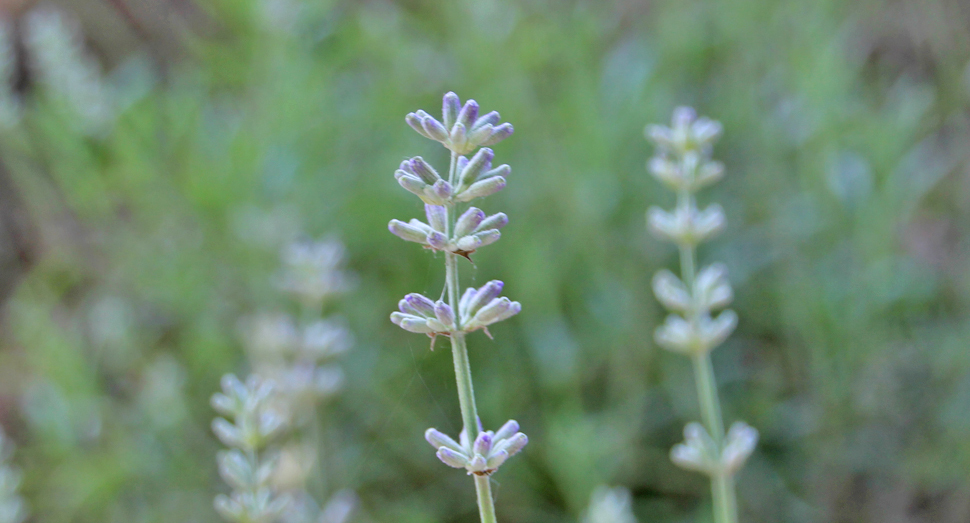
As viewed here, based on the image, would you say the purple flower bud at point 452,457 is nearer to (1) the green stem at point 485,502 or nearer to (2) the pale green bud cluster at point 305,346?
(1) the green stem at point 485,502

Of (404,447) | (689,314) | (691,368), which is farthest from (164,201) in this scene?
(689,314)

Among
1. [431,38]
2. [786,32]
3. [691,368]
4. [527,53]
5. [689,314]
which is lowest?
[689,314]

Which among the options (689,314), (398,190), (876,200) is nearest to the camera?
(689,314)

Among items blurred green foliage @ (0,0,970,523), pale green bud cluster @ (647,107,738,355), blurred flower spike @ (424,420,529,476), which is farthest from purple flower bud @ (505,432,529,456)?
blurred green foliage @ (0,0,970,523)

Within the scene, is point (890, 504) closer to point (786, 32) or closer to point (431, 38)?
point (786, 32)

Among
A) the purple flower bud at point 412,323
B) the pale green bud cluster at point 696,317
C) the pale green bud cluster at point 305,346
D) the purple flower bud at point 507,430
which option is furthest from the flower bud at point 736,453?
the pale green bud cluster at point 305,346

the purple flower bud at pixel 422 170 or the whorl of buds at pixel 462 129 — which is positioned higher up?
the whorl of buds at pixel 462 129
